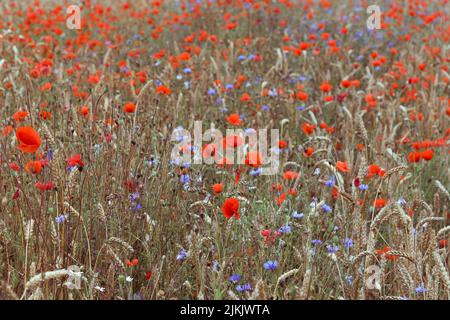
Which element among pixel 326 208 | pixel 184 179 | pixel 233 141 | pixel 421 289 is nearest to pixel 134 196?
pixel 184 179

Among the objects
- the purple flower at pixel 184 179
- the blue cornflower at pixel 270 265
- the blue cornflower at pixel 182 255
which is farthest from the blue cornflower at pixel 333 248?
the purple flower at pixel 184 179

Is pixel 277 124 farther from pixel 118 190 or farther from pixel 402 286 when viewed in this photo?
pixel 402 286

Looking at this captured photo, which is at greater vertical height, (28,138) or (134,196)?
(28,138)

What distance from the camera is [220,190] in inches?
98.0

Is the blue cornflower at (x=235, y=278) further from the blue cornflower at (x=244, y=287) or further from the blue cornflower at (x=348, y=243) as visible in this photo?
the blue cornflower at (x=348, y=243)

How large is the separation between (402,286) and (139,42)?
15.2 ft

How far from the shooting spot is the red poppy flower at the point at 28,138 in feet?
6.75

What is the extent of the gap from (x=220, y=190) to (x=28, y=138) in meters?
0.73

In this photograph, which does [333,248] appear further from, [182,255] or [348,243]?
[182,255]

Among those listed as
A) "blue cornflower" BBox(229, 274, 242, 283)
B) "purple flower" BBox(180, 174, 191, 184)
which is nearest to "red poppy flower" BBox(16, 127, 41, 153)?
"blue cornflower" BBox(229, 274, 242, 283)

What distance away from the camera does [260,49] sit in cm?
582

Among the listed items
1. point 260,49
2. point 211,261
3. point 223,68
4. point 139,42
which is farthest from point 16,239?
point 139,42

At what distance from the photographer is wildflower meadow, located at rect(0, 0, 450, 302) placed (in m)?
2.12

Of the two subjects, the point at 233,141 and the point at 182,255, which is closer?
the point at 182,255
